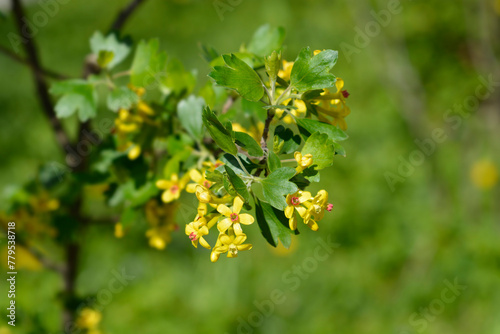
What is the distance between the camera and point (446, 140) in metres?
3.21

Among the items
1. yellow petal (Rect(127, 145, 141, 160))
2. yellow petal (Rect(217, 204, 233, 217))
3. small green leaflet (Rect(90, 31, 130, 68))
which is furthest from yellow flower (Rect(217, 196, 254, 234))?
small green leaflet (Rect(90, 31, 130, 68))

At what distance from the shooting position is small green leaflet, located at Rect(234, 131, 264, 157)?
0.82 m

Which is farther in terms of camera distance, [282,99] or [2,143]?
[2,143]

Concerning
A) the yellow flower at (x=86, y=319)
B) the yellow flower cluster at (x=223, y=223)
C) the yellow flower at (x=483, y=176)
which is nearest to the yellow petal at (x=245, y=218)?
the yellow flower cluster at (x=223, y=223)

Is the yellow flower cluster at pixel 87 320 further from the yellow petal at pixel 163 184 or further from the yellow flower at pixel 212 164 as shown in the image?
the yellow flower at pixel 212 164

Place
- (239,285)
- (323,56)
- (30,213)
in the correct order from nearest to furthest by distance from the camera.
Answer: (323,56), (30,213), (239,285)

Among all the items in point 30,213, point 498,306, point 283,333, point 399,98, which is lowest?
point 283,333

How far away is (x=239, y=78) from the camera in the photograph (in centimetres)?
83

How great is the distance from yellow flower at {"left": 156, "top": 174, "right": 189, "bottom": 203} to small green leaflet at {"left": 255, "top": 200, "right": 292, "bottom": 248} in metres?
0.23

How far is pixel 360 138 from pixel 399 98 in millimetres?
365

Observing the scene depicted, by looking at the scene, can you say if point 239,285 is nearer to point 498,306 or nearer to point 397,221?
point 397,221

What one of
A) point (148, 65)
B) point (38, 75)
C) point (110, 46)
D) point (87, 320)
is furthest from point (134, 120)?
point (87, 320)

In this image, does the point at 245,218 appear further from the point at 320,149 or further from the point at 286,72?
the point at 286,72

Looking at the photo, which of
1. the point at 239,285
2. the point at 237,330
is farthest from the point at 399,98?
the point at 237,330
